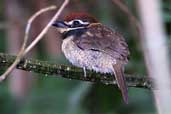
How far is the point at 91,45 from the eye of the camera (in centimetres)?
266

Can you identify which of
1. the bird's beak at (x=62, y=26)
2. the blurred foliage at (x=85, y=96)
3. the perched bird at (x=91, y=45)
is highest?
the bird's beak at (x=62, y=26)

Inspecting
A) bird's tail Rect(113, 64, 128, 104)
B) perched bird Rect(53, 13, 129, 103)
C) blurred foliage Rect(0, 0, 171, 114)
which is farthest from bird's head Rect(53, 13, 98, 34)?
Answer: blurred foliage Rect(0, 0, 171, 114)

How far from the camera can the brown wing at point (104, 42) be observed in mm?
2631

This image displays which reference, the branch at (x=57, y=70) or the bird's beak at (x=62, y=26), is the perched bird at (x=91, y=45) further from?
the branch at (x=57, y=70)

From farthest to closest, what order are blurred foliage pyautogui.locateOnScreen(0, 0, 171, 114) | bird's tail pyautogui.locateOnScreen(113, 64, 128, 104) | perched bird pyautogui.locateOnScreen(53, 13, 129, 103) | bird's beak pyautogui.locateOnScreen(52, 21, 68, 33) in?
blurred foliage pyautogui.locateOnScreen(0, 0, 171, 114), bird's beak pyautogui.locateOnScreen(52, 21, 68, 33), perched bird pyautogui.locateOnScreen(53, 13, 129, 103), bird's tail pyautogui.locateOnScreen(113, 64, 128, 104)

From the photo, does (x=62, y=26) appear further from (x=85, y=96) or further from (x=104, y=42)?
(x=85, y=96)

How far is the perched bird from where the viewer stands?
2.61m

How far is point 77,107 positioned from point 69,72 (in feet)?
4.03

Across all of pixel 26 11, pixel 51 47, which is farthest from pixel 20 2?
pixel 51 47

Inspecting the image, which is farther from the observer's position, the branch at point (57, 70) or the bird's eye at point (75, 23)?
the bird's eye at point (75, 23)

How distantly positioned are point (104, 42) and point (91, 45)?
2.8 inches

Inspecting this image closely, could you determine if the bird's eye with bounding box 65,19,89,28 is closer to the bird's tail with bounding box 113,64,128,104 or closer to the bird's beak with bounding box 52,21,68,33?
the bird's beak with bounding box 52,21,68,33

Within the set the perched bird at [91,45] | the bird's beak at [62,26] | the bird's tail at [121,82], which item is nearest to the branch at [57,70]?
the bird's tail at [121,82]

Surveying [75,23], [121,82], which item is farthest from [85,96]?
[121,82]
